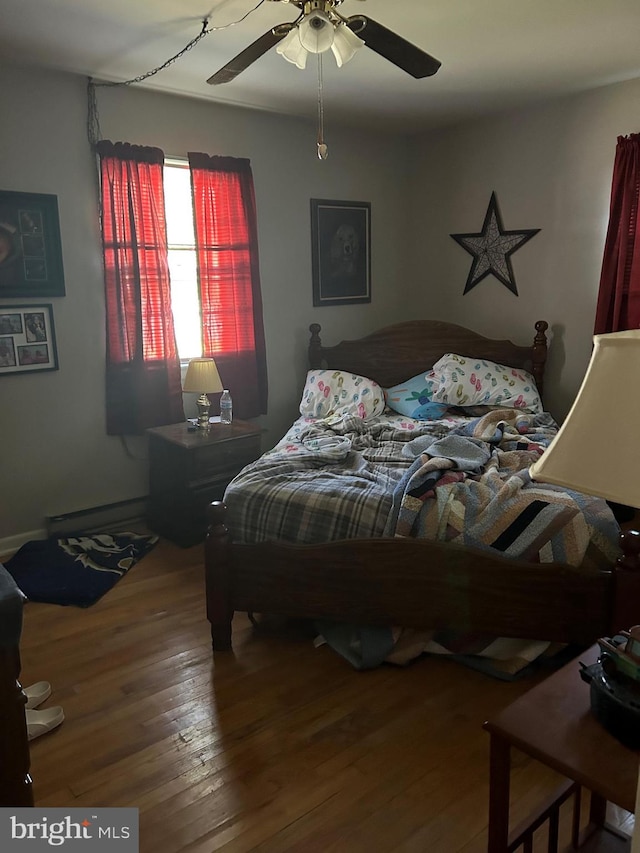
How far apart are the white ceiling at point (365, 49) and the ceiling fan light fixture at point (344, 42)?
55 centimetres

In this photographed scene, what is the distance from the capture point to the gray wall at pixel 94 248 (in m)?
3.33

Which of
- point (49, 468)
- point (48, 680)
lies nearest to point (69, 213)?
point (49, 468)

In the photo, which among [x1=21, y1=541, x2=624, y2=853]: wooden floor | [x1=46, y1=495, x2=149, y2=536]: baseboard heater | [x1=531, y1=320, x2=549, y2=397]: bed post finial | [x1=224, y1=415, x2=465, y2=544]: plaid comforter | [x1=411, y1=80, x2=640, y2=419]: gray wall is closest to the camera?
[x1=21, y1=541, x2=624, y2=853]: wooden floor

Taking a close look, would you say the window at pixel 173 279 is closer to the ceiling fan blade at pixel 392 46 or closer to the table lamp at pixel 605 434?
the ceiling fan blade at pixel 392 46

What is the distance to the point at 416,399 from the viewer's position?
4.00 m

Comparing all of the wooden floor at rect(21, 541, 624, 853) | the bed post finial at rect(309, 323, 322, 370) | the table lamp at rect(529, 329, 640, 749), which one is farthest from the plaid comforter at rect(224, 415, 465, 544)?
the table lamp at rect(529, 329, 640, 749)

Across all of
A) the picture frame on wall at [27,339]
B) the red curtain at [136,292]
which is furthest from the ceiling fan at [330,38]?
the picture frame on wall at [27,339]

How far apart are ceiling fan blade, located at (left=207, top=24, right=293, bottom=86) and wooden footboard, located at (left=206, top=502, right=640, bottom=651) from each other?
5.35 ft

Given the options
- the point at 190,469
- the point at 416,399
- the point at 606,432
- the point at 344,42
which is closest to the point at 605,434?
the point at 606,432

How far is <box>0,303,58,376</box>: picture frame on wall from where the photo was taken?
10.9 feet

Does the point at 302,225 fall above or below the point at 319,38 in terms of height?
below

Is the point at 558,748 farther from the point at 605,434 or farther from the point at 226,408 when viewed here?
the point at 226,408

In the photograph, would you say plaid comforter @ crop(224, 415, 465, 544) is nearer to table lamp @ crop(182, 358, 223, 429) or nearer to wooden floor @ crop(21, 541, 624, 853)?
wooden floor @ crop(21, 541, 624, 853)

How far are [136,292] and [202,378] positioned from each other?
0.59 m
